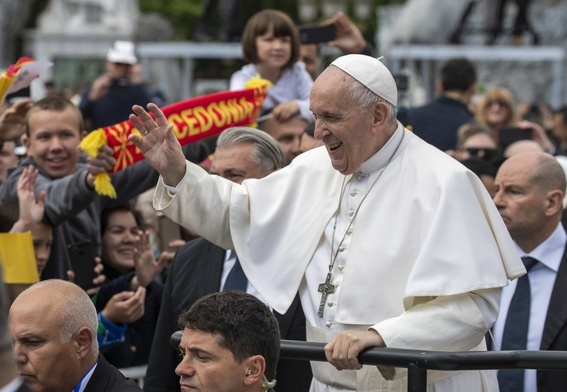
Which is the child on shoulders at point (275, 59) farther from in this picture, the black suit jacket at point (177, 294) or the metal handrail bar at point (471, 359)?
the metal handrail bar at point (471, 359)

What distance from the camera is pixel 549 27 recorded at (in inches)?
826

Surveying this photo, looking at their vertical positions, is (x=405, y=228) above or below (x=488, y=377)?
above

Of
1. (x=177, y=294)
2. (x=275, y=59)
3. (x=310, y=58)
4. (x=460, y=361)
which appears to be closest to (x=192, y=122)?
(x=177, y=294)

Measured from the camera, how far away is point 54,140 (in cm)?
632

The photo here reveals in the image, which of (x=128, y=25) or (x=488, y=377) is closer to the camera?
(x=488, y=377)

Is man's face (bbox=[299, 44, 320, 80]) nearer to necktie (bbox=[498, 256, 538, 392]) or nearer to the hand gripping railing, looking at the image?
necktie (bbox=[498, 256, 538, 392])

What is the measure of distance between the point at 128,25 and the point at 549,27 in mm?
7569

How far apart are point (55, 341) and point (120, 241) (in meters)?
2.37

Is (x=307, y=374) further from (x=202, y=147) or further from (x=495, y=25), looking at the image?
(x=495, y=25)

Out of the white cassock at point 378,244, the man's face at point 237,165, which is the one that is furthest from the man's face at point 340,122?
the man's face at point 237,165

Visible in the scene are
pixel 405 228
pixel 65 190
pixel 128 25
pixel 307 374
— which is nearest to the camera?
pixel 405 228

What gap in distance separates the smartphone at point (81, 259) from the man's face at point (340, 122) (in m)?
1.86

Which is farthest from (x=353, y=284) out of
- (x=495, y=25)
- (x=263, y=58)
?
(x=495, y=25)

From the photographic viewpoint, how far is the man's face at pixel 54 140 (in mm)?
6324
